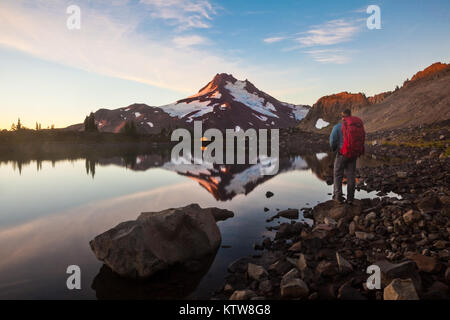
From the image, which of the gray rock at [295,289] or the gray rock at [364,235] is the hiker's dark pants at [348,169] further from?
the gray rock at [295,289]

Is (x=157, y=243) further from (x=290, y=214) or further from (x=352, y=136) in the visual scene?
(x=352, y=136)

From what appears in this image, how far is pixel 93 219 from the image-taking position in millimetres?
14047

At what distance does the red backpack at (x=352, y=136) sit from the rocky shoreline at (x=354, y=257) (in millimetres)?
2116

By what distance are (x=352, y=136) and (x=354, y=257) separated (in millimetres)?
4550

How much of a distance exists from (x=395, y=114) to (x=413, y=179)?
9822cm

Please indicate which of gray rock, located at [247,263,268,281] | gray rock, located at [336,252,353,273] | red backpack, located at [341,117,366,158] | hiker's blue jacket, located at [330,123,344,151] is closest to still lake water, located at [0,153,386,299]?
gray rock, located at [247,263,268,281]

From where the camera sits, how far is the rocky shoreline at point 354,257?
216 inches

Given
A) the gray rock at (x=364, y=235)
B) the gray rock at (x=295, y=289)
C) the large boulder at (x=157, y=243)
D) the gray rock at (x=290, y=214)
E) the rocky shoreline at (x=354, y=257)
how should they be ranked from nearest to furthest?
1. the rocky shoreline at (x=354, y=257)
2. the gray rock at (x=295, y=289)
3. the large boulder at (x=157, y=243)
4. the gray rock at (x=364, y=235)
5. the gray rock at (x=290, y=214)

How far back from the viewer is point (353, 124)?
32.4 feet

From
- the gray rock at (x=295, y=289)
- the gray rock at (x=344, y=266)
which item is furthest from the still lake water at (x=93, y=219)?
the gray rock at (x=344, y=266)

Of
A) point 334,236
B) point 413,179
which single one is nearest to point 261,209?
point 334,236

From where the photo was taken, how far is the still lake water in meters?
6.98

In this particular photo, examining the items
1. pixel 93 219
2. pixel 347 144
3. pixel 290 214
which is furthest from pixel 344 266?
pixel 93 219
